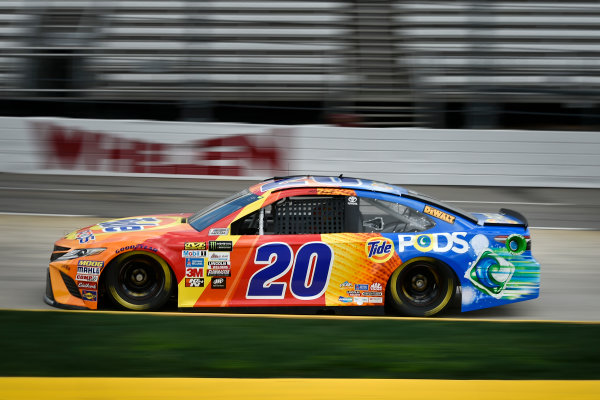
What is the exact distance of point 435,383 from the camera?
4336mm

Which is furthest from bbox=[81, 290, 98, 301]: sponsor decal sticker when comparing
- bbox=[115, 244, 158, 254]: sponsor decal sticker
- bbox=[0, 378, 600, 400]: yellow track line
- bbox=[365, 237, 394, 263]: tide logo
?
bbox=[365, 237, 394, 263]: tide logo

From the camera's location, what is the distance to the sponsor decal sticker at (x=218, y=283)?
20.4 feet

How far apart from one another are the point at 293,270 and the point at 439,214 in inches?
53.4

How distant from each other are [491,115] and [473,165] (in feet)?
4.79

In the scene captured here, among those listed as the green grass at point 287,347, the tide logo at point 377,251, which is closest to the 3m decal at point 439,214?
the tide logo at point 377,251

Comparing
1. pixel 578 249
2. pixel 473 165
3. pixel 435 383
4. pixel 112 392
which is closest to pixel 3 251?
pixel 112 392

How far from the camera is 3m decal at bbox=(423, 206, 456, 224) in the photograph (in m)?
6.49

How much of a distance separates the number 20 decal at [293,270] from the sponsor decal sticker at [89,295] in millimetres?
1239

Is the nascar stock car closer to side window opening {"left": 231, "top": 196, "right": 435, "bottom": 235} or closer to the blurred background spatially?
side window opening {"left": 231, "top": 196, "right": 435, "bottom": 235}

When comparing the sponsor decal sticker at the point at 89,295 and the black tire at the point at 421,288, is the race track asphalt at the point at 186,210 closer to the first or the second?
the black tire at the point at 421,288

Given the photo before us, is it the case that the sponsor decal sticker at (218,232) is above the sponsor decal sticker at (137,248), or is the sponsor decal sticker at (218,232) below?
above

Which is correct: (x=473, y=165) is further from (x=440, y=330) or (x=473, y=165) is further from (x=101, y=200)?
(x=440, y=330)

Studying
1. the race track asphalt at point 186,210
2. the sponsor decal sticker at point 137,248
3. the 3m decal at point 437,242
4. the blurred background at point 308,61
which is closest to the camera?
the sponsor decal sticker at point 137,248

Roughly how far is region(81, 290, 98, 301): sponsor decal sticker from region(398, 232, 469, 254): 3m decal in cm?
252
